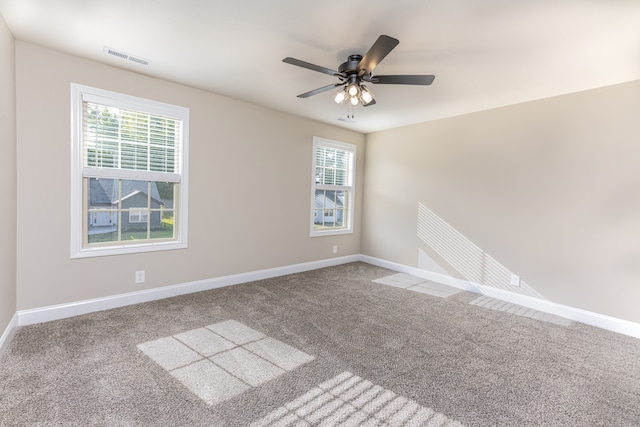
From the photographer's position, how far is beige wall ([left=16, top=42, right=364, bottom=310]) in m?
2.73

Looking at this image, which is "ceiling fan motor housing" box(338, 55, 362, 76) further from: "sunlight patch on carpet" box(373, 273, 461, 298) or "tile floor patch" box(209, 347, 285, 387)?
"sunlight patch on carpet" box(373, 273, 461, 298)

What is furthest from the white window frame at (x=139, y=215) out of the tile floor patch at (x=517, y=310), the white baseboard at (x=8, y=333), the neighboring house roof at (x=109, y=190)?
the tile floor patch at (x=517, y=310)

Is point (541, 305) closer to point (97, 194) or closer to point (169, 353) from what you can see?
point (169, 353)

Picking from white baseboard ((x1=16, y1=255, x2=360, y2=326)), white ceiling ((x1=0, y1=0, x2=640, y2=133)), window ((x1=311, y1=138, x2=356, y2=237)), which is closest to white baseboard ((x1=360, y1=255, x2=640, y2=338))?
→ window ((x1=311, y1=138, x2=356, y2=237))

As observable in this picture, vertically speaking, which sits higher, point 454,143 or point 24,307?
point 454,143

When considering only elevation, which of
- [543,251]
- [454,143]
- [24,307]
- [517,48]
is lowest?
[24,307]

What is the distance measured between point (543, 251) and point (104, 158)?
16.2 ft

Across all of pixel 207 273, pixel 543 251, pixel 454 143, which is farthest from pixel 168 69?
pixel 543 251

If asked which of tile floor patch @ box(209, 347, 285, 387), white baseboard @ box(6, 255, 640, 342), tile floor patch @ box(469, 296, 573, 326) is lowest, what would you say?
tile floor patch @ box(209, 347, 285, 387)

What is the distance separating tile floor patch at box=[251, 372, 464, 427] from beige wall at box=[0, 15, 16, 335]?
90.0 inches

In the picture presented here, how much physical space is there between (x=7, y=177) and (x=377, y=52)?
118 inches

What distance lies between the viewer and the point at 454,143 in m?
4.39

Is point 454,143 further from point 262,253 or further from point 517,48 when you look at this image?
point 262,253

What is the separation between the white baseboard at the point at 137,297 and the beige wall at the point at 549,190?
235cm
